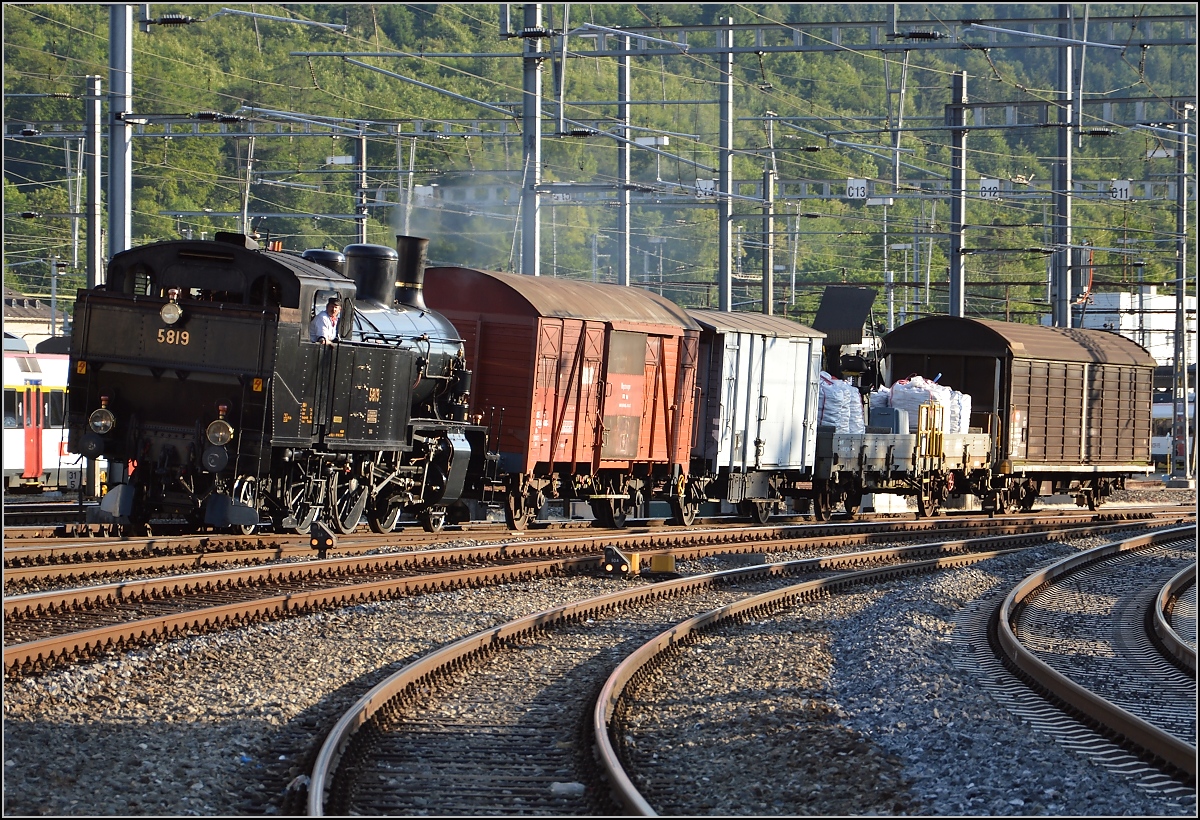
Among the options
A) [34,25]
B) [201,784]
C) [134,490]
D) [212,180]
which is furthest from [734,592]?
[34,25]

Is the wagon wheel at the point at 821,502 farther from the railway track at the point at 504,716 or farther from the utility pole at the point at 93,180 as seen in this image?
the utility pole at the point at 93,180

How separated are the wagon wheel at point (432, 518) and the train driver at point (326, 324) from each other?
12.6 ft

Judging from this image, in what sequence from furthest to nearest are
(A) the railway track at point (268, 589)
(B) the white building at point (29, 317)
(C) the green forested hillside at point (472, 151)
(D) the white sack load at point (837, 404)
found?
1. (B) the white building at point (29, 317)
2. (C) the green forested hillside at point (472, 151)
3. (D) the white sack load at point (837, 404)
4. (A) the railway track at point (268, 589)

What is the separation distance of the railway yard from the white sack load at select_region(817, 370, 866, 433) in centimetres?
806

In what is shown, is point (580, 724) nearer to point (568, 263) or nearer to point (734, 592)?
point (734, 592)

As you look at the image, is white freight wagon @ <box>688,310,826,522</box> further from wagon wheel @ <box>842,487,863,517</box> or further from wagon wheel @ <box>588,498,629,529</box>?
wagon wheel @ <box>588,498,629,529</box>

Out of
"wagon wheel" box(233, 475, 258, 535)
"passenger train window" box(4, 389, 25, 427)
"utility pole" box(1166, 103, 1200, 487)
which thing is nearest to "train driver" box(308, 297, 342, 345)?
"wagon wheel" box(233, 475, 258, 535)

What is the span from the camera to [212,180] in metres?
54.8

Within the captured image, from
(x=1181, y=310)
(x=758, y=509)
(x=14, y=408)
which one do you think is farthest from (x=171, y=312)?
(x=1181, y=310)

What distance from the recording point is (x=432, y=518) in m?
→ 19.4

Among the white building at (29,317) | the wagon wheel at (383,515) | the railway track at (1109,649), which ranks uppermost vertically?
the white building at (29,317)

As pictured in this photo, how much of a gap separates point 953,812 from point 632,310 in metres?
14.9

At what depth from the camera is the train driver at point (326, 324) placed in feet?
51.4

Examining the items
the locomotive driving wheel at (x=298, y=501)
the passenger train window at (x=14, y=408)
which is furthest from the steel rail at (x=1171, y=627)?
the passenger train window at (x=14, y=408)
